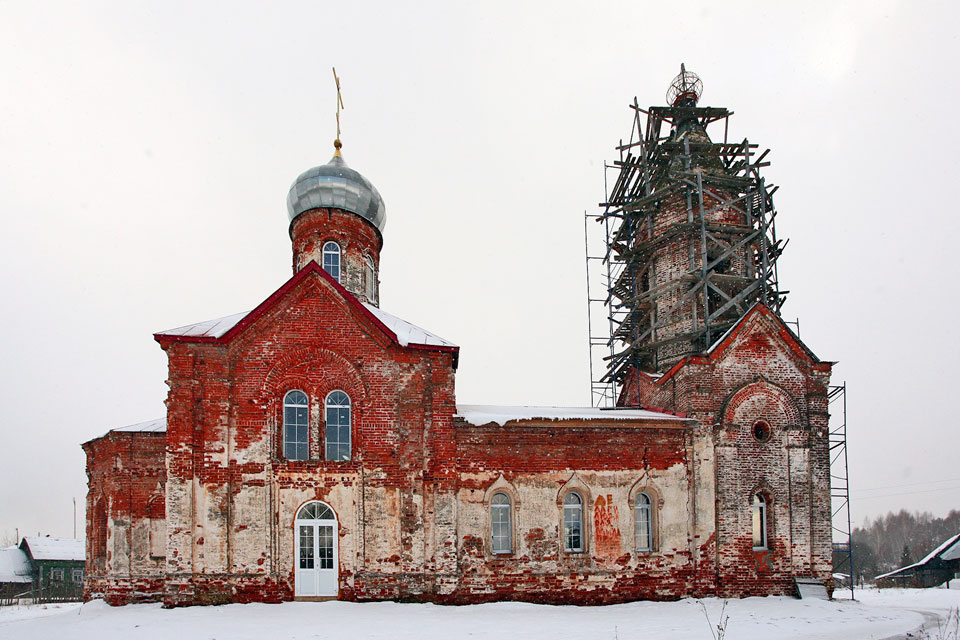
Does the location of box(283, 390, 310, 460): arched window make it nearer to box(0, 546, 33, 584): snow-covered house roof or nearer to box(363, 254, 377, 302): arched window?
box(363, 254, 377, 302): arched window

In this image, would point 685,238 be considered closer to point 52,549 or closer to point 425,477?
point 425,477

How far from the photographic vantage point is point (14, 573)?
34.9 metres

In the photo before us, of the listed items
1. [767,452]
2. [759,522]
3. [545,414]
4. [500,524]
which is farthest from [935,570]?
[500,524]

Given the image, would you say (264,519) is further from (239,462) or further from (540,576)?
(540,576)

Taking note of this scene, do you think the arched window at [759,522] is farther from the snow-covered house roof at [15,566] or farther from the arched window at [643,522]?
the snow-covered house roof at [15,566]

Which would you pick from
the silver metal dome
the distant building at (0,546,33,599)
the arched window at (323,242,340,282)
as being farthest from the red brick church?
the distant building at (0,546,33,599)

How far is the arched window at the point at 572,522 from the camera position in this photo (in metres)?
14.4

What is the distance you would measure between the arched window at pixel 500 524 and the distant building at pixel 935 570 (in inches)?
911

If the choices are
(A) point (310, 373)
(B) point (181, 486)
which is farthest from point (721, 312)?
(B) point (181, 486)

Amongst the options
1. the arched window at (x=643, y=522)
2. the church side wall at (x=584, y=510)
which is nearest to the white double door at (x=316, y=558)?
the church side wall at (x=584, y=510)

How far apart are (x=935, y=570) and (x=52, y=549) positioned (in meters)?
42.6

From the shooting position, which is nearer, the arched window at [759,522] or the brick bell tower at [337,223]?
the arched window at [759,522]

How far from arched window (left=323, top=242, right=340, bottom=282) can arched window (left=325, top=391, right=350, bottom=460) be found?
531cm

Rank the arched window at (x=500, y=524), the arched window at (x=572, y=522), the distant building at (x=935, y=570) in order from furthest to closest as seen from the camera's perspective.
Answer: the distant building at (x=935, y=570) → the arched window at (x=572, y=522) → the arched window at (x=500, y=524)
